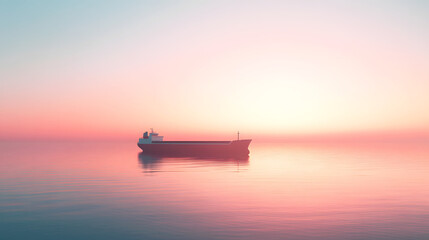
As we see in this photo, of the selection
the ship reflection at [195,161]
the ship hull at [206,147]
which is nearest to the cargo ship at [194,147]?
the ship hull at [206,147]

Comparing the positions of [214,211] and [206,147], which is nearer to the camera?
[214,211]

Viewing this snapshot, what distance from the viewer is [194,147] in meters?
99.3

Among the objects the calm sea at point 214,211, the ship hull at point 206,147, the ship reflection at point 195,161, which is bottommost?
the calm sea at point 214,211

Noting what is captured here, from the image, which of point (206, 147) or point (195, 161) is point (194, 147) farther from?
point (195, 161)

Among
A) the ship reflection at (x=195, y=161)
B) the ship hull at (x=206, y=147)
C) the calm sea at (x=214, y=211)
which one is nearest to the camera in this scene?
the calm sea at (x=214, y=211)

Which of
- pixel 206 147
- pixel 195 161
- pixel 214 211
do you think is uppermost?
pixel 206 147

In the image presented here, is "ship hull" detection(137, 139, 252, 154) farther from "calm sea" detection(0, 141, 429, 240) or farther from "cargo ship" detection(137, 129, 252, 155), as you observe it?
"calm sea" detection(0, 141, 429, 240)

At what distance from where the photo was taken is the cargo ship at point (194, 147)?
317 ft

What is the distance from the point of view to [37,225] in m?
17.5

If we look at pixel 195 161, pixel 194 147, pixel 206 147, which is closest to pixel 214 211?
pixel 195 161

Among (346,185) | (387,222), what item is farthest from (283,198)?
(346,185)

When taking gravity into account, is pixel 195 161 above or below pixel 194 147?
below

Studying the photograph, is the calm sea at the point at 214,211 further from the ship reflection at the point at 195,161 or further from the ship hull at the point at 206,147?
the ship hull at the point at 206,147

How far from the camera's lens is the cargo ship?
96688 millimetres
